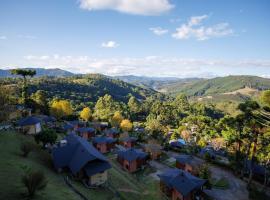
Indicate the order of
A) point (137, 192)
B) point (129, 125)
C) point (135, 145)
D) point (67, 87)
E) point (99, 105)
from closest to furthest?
point (137, 192), point (135, 145), point (129, 125), point (99, 105), point (67, 87)

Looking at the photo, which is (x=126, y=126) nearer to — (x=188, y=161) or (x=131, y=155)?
(x=131, y=155)

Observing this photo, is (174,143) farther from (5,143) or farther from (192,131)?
(5,143)

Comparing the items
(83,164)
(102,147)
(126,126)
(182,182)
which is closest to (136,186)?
(182,182)

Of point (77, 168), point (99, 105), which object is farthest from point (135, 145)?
point (99, 105)

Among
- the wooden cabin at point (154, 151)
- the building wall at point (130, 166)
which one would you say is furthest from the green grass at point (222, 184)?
the building wall at point (130, 166)

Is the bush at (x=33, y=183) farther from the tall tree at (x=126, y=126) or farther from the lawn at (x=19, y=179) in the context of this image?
the tall tree at (x=126, y=126)

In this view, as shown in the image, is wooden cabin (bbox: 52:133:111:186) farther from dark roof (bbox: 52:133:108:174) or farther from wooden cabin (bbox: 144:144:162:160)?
wooden cabin (bbox: 144:144:162:160)
